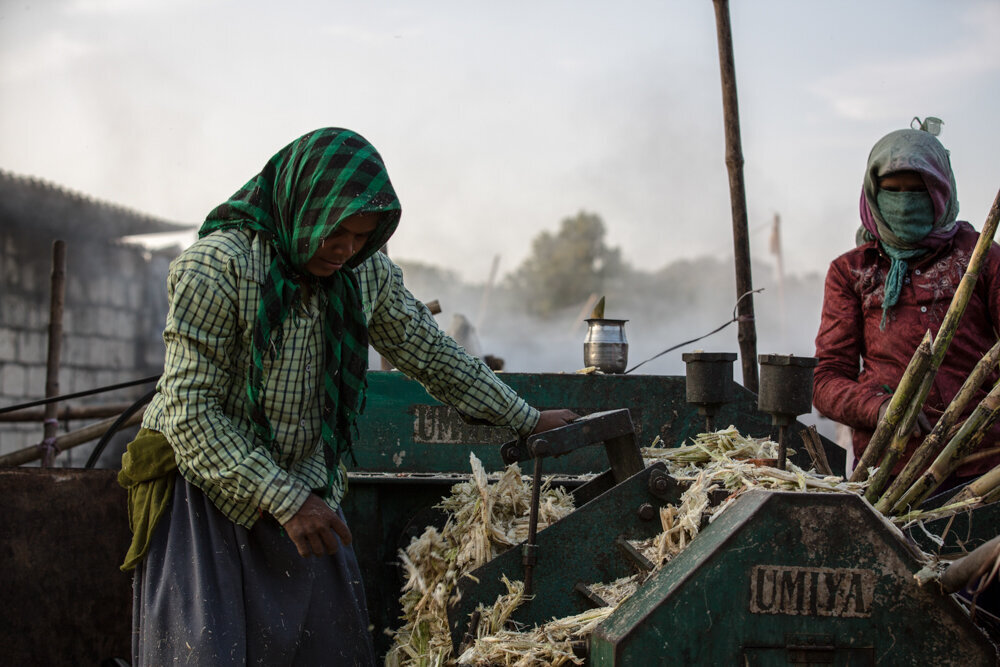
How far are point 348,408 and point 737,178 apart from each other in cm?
336

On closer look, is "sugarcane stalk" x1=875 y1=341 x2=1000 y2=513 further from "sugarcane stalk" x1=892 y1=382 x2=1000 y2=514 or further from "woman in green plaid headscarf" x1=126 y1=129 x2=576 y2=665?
"woman in green plaid headscarf" x1=126 y1=129 x2=576 y2=665

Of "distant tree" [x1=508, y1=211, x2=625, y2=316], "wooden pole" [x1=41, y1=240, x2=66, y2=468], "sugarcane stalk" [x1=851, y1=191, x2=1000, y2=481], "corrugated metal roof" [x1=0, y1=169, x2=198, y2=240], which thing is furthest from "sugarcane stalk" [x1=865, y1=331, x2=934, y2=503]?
"distant tree" [x1=508, y1=211, x2=625, y2=316]

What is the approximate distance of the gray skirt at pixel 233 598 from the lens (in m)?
2.13

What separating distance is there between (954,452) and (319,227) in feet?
5.82

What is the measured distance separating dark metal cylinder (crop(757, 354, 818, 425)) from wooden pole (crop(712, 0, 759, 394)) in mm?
2333

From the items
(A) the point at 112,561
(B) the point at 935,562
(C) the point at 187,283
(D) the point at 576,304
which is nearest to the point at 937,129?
(B) the point at 935,562

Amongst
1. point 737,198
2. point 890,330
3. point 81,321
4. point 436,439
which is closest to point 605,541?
point 890,330

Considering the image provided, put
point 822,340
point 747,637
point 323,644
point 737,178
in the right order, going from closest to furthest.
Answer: point 747,637
point 323,644
point 822,340
point 737,178

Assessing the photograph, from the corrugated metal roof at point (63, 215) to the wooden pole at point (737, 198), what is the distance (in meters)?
7.82

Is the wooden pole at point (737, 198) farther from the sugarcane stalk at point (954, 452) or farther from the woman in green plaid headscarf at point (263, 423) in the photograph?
the woman in green plaid headscarf at point (263, 423)

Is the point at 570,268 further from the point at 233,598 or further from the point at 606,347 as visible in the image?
the point at 233,598

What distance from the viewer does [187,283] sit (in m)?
2.07

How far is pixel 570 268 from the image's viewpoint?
147ft

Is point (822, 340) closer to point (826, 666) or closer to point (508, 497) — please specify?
point (508, 497)
